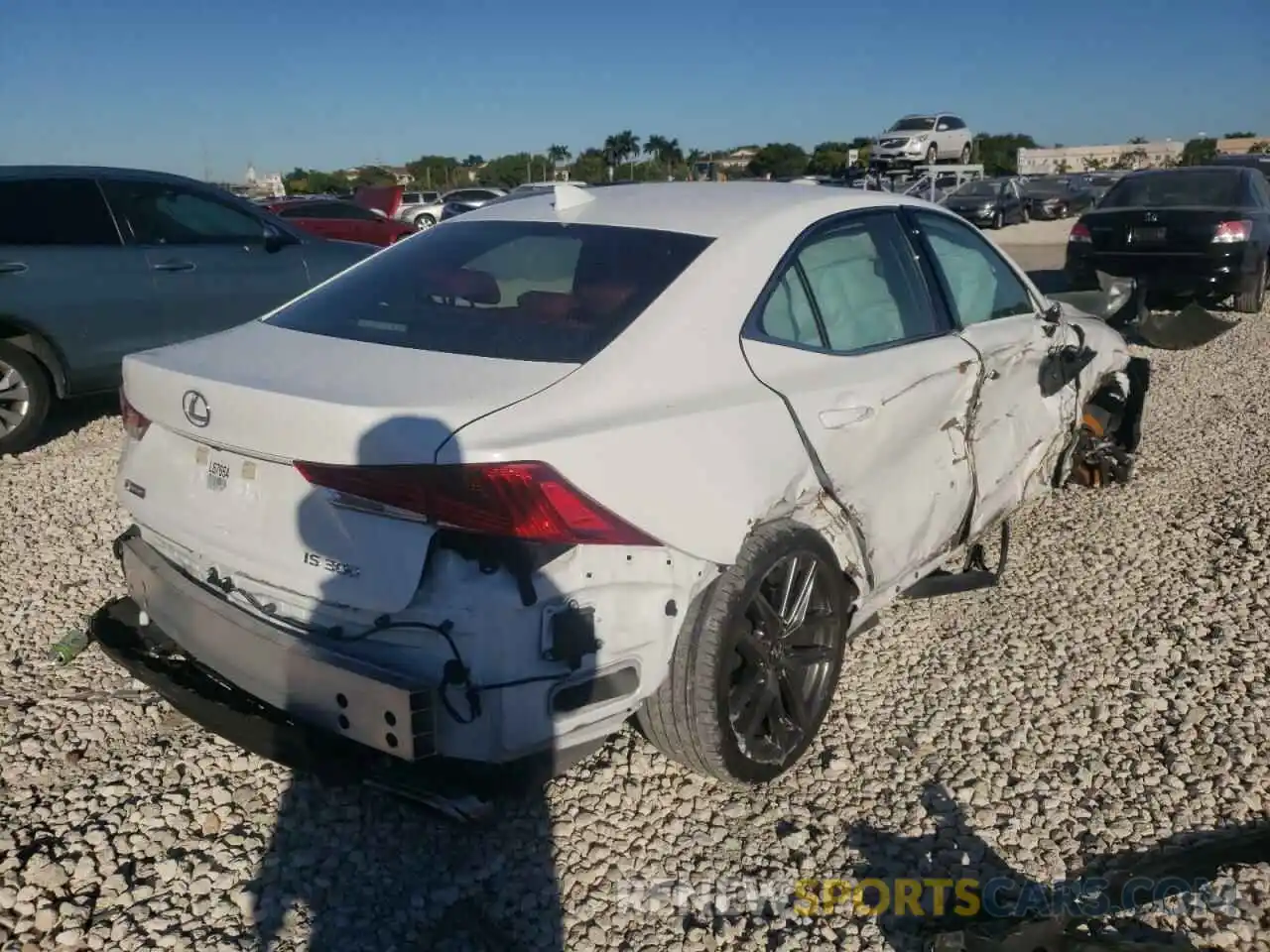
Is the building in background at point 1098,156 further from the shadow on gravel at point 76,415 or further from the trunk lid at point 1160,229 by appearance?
the shadow on gravel at point 76,415

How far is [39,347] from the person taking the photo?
6.18 meters

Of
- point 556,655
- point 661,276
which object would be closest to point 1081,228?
point 661,276

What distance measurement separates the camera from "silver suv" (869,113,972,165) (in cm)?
2788

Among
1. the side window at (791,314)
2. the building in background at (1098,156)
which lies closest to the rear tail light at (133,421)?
the side window at (791,314)

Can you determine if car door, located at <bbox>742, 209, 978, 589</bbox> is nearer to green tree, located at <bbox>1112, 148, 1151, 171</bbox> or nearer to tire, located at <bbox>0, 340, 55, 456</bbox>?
tire, located at <bbox>0, 340, 55, 456</bbox>

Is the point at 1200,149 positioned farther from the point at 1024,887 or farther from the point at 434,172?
the point at 1024,887

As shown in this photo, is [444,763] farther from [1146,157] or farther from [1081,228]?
[1146,157]

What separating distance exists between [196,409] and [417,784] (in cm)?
108

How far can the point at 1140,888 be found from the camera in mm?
2533

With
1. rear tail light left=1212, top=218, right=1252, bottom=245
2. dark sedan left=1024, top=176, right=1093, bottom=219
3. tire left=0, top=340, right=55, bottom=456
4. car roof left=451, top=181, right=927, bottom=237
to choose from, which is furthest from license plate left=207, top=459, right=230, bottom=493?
dark sedan left=1024, top=176, right=1093, bottom=219

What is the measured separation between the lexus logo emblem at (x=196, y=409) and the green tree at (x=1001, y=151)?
52.0 meters

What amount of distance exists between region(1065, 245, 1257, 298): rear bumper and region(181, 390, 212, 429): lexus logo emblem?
30.9 feet

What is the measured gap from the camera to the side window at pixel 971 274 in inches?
151

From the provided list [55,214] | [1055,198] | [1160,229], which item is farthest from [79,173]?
[1055,198]
